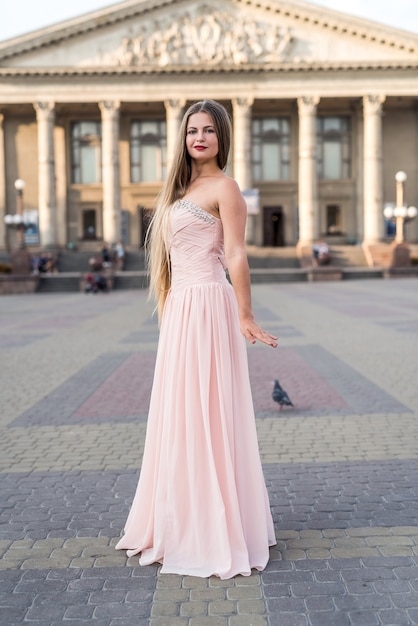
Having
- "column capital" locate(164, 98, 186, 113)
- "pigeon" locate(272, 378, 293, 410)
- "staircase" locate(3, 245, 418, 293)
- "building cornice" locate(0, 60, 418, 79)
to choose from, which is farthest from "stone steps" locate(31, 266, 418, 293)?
"pigeon" locate(272, 378, 293, 410)

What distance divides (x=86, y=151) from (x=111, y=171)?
5.12 m

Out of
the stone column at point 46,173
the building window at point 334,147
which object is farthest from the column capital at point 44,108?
the building window at point 334,147

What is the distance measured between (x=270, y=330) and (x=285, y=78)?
3703cm

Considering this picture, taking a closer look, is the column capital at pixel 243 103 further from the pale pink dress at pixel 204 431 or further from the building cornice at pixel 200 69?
the pale pink dress at pixel 204 431

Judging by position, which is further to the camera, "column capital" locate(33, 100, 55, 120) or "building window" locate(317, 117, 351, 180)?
"building window" locate(317, 117, 351, 180)

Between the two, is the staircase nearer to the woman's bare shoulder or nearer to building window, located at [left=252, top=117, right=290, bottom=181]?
building window, located at [left=252, top=117, right=290, bottom=181]

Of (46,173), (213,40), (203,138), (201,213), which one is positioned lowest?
(201,213)

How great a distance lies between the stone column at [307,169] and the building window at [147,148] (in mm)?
10323

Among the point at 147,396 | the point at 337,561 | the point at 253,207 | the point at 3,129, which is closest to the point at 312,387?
the point at 147,396

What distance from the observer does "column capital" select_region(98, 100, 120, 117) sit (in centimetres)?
4853

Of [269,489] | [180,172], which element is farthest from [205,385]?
[269,489]

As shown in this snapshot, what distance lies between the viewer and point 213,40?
1908 inches

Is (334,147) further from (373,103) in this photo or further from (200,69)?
(200,69)

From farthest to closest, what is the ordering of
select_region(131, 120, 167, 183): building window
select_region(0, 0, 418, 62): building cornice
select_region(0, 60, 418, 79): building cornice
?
1. select_region(131, 120, 167, 183): building window
2. select_region(0, 60, 418, 79): building cornice
3. select_region(0, 0, 418, 62): building cornice
